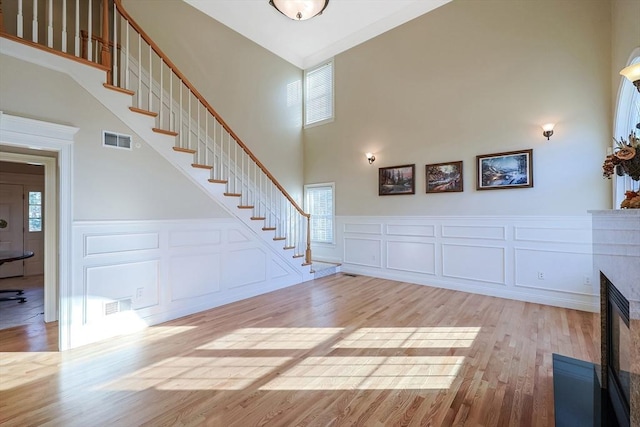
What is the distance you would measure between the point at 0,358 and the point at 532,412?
4413 millimetres

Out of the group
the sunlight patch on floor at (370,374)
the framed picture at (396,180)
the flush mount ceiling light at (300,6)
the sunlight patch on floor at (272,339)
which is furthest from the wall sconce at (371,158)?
the sunlight patch on floor at (370,374)

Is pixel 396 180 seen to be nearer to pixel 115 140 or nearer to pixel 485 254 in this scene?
pixel 485 254

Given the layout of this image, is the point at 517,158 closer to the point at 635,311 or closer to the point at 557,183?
the point at 557,183

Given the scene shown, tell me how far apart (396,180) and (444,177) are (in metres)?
0.90

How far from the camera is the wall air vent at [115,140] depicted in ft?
10.2

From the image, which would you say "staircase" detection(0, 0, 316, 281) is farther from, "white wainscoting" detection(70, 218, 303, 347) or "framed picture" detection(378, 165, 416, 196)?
"framed picture" detection(378, 165, 416, 196)

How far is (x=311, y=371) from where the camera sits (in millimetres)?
2420

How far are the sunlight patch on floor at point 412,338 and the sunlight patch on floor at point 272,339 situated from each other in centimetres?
27

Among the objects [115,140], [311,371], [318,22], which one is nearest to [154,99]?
[115,140]

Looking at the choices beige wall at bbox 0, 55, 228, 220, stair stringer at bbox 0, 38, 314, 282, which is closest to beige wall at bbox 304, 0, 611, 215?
stair stringer at bbox 0, 38, 314, 282

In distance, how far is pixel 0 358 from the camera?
2617mm

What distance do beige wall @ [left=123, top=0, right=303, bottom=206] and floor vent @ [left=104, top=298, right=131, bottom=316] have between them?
12.5 ft

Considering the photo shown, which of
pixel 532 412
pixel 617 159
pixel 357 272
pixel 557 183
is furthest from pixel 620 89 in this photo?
pixel 357 272

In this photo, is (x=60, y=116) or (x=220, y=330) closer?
(x=60, y=116)
